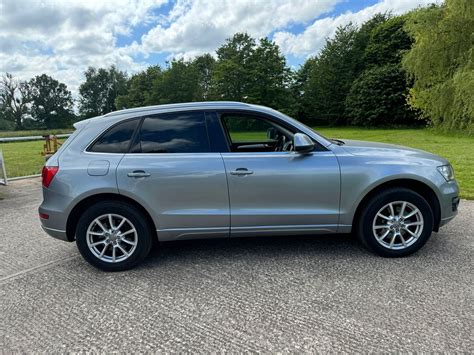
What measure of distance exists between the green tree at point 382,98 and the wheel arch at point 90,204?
1538 inches

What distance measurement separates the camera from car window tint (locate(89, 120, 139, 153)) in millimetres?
3406

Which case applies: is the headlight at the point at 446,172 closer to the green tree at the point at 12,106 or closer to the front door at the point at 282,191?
the front door at the point at 282,191

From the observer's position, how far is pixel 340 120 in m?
47.1

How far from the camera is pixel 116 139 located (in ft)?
11.3

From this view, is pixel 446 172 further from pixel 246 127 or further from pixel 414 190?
pixel 246 127

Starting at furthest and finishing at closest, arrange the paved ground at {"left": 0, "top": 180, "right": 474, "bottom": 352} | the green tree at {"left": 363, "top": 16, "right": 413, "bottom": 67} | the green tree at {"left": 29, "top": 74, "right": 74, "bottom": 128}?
the green tree at {"left": 29, "top": 74, "right": 74, "bottom": 128}
the green tree at {"left": 363, "top": 16, "right": 413, "bottom": 67}
the paved ground at {"left": 0, "top": 180, "right": 474, "bottom": 352}

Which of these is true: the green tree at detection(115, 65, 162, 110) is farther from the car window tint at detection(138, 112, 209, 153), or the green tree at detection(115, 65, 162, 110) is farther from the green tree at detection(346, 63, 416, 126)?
the car window tint at detection(138, 112, 209, 153)

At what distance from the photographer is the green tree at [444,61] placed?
49.6 ft

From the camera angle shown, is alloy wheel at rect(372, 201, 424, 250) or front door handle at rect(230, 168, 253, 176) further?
alloy wheel at rect(372, 201, 424, 250)

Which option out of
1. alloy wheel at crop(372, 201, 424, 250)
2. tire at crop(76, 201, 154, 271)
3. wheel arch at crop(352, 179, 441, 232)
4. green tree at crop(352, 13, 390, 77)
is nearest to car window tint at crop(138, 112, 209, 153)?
tire at crop(76, 201, 154, 271)

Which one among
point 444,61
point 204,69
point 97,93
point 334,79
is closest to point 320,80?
point 334,79

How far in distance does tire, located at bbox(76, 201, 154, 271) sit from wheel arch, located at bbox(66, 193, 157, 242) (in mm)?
43

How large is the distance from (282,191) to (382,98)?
40.1 m

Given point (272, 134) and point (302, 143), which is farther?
point (272, 134)
